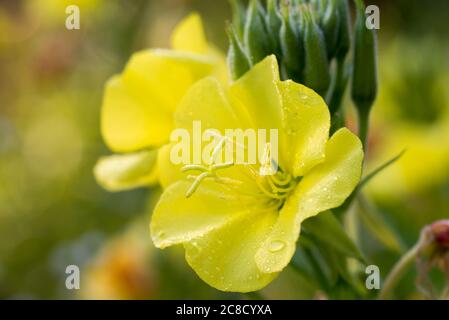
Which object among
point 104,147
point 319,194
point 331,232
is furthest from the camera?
point 104,147

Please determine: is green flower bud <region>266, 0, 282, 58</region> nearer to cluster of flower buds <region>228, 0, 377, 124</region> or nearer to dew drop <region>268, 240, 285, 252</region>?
cluster of flower buds <region>228, 0, 377, 124</region>

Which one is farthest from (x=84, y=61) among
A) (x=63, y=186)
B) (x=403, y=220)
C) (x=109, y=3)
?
(x=403, y=220)

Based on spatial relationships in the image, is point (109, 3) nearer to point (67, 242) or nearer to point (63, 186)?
point (63, 186)

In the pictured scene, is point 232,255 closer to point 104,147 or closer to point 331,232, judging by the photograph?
point 331,232

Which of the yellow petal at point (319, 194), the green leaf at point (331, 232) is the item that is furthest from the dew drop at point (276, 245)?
the green leaf at point (331, 232)

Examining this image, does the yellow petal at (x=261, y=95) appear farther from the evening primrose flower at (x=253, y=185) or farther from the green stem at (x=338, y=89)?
the green stem at (x=338, y=89)

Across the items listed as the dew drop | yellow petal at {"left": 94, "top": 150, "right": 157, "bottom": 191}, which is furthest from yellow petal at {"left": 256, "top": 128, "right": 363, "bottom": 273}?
yellow petal at {"left": 94, "top": 150, "right": 157, "bottom": 191}

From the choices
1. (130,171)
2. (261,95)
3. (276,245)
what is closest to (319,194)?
(276,245)
